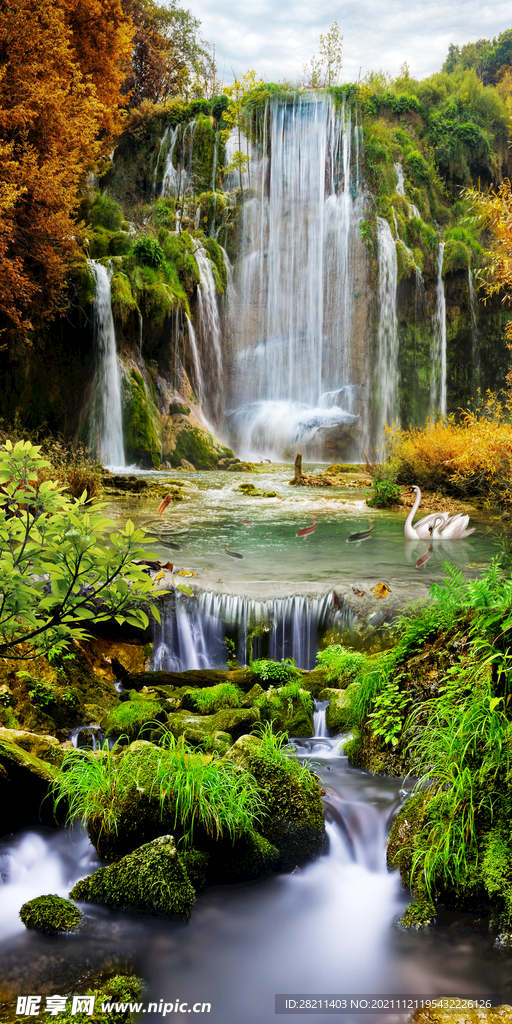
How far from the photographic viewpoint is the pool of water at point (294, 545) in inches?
204

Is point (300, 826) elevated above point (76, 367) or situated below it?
below

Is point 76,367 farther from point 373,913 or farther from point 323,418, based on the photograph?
point 373,913

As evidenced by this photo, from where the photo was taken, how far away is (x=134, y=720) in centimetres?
332

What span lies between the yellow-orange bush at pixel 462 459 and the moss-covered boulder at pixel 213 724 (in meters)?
4.30

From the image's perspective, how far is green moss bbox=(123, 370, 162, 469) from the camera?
36.3ft

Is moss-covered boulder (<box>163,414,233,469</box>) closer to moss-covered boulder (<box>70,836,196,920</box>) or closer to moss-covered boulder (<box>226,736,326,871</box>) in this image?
moss-covered boulder (<box>226,736,326,871</box>)

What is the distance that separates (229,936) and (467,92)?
66.1 feet

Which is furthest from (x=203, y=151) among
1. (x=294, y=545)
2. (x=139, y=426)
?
(x=294, y=545)

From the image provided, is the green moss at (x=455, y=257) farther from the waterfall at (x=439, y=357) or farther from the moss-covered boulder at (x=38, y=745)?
the moss-covered boulder at (x=38, y=745)

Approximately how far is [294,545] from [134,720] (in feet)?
11.5

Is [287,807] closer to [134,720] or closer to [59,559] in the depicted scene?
[134,720]

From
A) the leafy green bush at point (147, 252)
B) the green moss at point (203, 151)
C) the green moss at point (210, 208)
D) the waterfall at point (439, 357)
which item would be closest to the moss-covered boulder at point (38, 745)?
the leafy green bush at point (147, 252)

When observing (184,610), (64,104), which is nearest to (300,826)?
(184,610)

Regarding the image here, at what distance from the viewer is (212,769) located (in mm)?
2463
